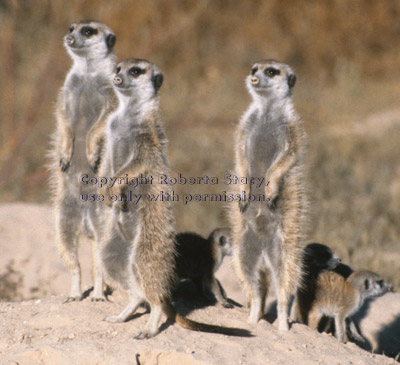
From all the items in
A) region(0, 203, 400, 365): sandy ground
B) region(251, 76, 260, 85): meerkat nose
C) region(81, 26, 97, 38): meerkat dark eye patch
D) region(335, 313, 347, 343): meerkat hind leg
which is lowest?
region(335, 313, 347, 343): meerkat hind leg

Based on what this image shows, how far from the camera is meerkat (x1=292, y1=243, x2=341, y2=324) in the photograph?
4051mm

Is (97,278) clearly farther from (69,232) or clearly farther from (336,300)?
(336,300)

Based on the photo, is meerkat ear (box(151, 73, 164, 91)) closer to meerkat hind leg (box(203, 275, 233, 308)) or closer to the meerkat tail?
the meerkat tail

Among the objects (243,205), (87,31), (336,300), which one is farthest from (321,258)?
(87,31)

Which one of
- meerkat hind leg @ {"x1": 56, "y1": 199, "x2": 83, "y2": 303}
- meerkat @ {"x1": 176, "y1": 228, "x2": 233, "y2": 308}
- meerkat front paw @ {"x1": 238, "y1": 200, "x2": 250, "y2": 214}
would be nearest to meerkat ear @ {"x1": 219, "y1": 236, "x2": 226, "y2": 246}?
meerkat @ {"x1": 176, "y1": 228, "x2": 233, "y2": 308}

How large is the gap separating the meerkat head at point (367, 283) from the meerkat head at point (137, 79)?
1745 millimetres

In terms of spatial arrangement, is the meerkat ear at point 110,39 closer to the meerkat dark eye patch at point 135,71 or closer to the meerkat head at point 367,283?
the meerkat dark eye patch at point 135,71

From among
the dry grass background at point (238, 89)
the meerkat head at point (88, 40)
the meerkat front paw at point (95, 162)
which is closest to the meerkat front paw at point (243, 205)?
the meerkat front paw at point (95, 162)

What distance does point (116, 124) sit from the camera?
11.6 ft

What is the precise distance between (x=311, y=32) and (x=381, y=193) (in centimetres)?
638

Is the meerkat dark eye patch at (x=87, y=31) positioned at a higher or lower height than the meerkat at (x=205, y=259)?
higher

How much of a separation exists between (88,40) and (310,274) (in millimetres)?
1903

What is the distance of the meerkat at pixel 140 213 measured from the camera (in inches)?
131

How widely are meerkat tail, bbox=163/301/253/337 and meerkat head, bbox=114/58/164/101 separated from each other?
3.54 ft
